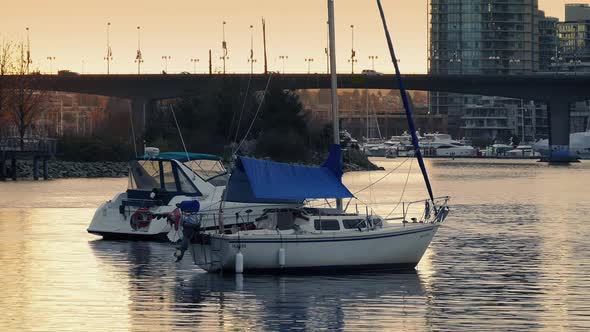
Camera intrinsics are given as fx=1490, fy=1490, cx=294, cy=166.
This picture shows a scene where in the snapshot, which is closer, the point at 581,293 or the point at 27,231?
the point at 581,293

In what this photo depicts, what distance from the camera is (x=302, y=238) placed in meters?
42.5

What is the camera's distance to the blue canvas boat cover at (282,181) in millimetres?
44500

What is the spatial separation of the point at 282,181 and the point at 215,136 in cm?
8756

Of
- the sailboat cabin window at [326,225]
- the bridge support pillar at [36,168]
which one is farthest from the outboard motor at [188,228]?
the bridge support pillar at [36,168]

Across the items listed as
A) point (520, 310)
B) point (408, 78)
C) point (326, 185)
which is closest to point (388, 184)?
point (408, 78)

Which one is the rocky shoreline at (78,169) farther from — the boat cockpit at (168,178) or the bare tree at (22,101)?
the boat cockpit at (168,178)

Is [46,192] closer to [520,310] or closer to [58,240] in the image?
[58,240]

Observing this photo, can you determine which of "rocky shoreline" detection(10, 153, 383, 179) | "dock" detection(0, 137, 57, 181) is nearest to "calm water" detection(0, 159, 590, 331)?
"dock" detection(0, 137, 57, 181)

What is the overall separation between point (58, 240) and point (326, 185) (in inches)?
644

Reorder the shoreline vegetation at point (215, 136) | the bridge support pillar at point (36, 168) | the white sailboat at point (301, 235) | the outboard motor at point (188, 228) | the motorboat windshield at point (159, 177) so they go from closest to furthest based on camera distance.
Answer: the white sailboat at point (301, 235), the outboard motor at point (188, 228), the motorboat windshield at point (159, 177), the bridge support pillar at point (36, 168), the shoreline vegetation at point (215, 136)

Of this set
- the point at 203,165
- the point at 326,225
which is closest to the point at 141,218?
the point at 203,165

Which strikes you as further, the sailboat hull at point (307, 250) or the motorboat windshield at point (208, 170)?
the motorboat windshield at point (208, 170)

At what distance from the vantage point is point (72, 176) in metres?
129

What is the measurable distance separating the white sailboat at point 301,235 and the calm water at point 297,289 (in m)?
0.50
